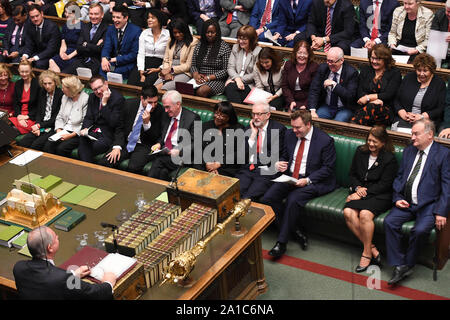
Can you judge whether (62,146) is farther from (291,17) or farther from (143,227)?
(291,17)

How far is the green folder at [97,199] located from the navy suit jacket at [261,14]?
3478 mm

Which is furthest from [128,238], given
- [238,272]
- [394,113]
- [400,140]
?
[394,113]

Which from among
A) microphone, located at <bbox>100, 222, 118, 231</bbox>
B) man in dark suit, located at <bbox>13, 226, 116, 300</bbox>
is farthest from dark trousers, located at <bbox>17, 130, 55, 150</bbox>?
man in dark suit, located at <bbox>13, 226, 116, 300</bbox>

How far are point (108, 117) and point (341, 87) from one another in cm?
236

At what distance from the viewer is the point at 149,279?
4008 mm

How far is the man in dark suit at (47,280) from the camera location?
12.1 ft

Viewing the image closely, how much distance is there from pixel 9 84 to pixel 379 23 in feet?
13.8

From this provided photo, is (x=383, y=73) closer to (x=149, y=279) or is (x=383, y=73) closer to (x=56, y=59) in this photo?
(x=149, y=279)

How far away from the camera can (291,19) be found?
7633 mm

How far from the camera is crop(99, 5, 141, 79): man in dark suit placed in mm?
7715

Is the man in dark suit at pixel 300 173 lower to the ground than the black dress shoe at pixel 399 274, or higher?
higher

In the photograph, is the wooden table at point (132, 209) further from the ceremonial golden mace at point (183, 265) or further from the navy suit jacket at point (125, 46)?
the navy suit jacket at point (125, 46)

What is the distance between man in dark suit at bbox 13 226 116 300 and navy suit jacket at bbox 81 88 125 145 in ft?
8.92

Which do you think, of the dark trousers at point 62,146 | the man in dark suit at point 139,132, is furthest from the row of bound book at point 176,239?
the dark trousers at point 62,146
